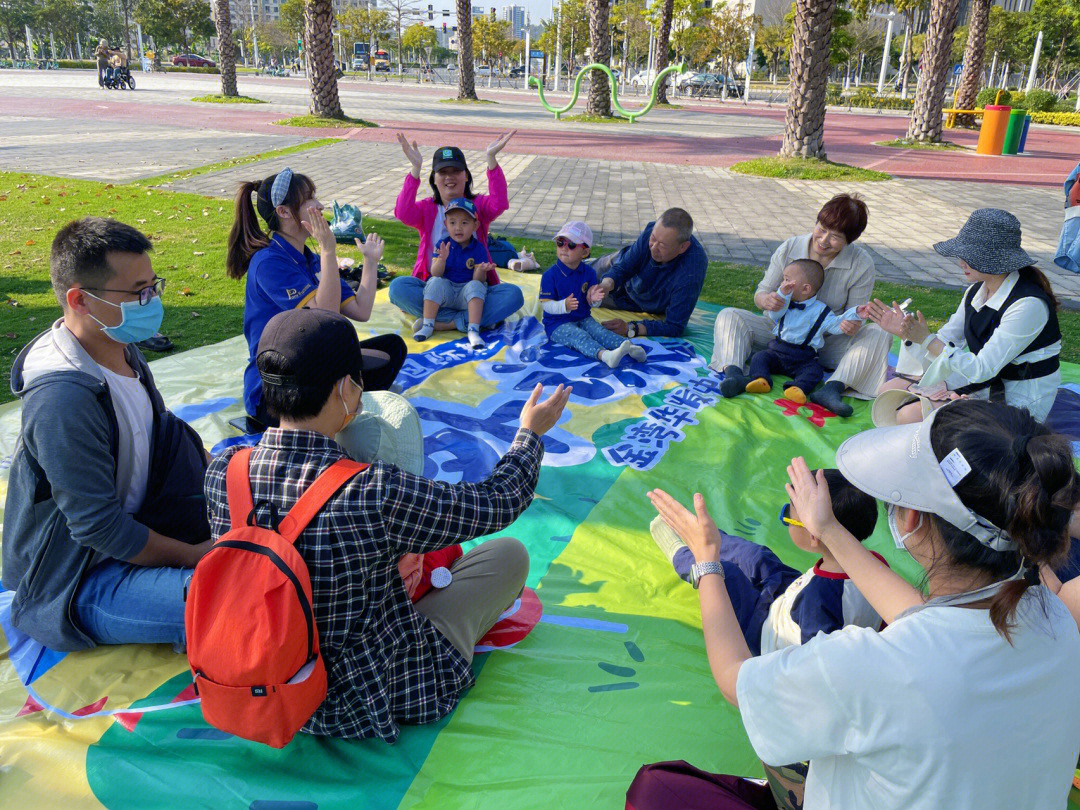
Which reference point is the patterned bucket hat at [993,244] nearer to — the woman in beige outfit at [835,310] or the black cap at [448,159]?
the woman in beige outfit at [835,310]

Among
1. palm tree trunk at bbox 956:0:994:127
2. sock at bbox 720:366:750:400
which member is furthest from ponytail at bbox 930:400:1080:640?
palm tree trunk at bbox 956:0:994:127

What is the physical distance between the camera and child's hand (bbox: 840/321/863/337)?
494cm

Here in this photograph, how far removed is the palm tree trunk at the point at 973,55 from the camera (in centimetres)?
1920

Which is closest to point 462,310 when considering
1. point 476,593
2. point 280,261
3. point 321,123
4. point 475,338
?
point 475,338

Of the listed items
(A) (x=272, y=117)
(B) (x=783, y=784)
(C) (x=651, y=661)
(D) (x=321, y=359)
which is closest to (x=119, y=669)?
(D) (x=321, y=359)

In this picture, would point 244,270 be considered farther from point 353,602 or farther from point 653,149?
point 653,149

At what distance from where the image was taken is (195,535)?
111 inches

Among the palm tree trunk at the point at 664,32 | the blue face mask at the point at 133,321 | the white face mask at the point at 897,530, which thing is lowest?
the white face mask at the point at 897,530

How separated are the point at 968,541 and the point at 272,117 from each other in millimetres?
23252

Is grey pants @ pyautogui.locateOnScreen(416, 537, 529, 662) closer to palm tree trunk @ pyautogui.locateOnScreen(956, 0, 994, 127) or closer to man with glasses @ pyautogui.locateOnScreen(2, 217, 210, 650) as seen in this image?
man with glasses @ pyautogui.locateOnScreen(2, 217, 210, 650)

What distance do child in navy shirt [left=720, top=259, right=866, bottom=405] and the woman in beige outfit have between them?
0.08m

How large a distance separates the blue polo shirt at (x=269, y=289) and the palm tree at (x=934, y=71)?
18.1 metres

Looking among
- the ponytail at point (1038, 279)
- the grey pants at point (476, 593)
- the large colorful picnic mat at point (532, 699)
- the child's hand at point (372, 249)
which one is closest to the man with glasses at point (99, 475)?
the large colorful picnic mat at point (532, 699)

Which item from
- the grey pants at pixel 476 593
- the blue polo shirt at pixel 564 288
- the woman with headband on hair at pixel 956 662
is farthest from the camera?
the blue polo shirt at pixel 564 288
